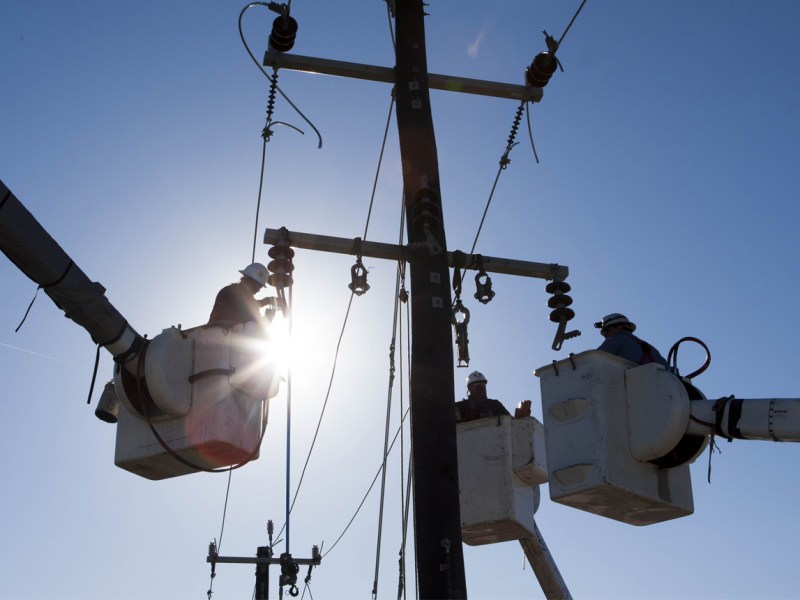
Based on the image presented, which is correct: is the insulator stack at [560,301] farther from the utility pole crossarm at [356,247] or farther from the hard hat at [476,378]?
the hard hat at [476,378]

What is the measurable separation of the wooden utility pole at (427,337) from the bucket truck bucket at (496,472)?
1277 millimetres

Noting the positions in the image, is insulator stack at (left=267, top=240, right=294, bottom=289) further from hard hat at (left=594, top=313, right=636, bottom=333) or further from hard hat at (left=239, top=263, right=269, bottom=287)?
hard hat at (left=594, top=313, right=636, bottom=333)

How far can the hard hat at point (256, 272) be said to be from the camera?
25.9ft

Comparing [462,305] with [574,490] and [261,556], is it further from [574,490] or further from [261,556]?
[261,556]

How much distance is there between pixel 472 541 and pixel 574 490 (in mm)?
2532

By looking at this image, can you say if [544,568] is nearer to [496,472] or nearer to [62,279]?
[496,472]

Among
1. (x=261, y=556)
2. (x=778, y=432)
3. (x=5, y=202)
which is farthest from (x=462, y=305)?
(x=261, y=556)

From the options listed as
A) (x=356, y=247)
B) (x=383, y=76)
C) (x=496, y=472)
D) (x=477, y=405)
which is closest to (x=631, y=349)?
(x=496, y=472)

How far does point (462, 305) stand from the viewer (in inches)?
302

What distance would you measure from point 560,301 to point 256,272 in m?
2.16

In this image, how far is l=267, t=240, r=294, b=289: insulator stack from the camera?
7.48m

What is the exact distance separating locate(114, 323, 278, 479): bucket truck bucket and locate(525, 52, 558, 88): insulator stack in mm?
3475

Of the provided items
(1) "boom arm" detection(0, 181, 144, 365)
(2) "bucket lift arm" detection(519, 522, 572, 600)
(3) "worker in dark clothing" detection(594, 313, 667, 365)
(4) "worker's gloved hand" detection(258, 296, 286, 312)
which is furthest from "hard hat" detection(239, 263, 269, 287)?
(2) "bucket lift arm" detection(519, 522, 572, 600)

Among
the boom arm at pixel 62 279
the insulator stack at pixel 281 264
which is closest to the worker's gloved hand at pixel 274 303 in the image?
the insulator stack at pixel 281 264
